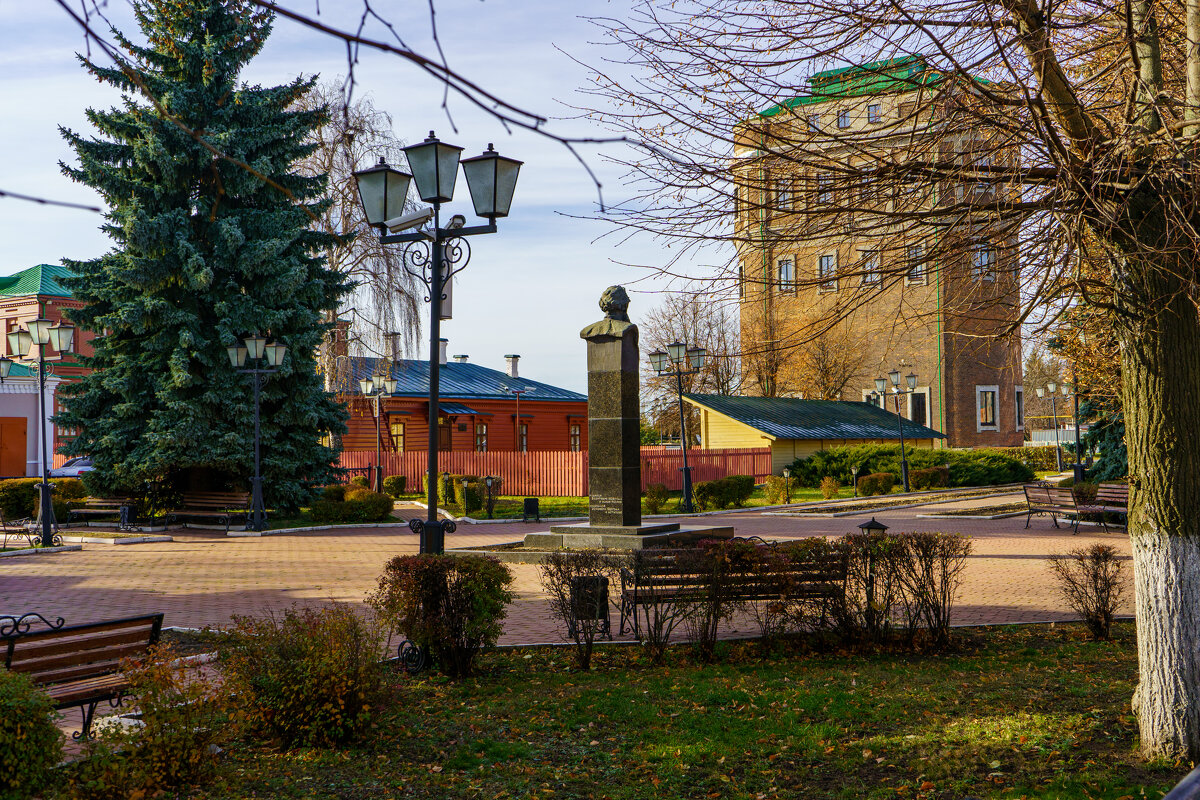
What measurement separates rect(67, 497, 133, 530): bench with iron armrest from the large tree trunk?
2034cm

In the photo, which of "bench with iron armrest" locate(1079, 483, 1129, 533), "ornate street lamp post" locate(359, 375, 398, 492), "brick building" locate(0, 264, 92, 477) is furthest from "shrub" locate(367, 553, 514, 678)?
"brick building" locate(0, 264, 92, 477)

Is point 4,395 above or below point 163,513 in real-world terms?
above

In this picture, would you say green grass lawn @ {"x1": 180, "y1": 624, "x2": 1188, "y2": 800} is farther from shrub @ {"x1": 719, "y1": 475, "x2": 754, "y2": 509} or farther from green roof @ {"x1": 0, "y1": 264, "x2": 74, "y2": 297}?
green roof @ {"x1": 0, "y1": 264, "x2": 74, "y2": 297}

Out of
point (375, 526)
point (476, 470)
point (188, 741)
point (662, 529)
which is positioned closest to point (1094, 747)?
point (188, 741)

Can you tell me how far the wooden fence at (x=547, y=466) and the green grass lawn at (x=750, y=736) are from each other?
24.9m

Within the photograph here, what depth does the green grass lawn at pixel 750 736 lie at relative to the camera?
5.12m

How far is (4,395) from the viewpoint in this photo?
3847 centimetres

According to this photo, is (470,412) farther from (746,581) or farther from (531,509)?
(746,581)

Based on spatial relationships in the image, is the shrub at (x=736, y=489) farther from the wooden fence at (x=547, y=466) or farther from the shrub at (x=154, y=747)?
the shrub at (x=154, y=747)

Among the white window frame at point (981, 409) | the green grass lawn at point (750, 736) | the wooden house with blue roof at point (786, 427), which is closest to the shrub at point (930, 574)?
the green grass lawn at point (750, 736)

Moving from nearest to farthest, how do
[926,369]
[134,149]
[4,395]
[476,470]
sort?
[134,149] → [476,470] → [4,395] → [926,369]

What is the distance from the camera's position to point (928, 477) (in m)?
34.2

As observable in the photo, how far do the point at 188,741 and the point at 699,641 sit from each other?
178 inches

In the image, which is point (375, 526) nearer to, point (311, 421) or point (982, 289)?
point (311, 421)
